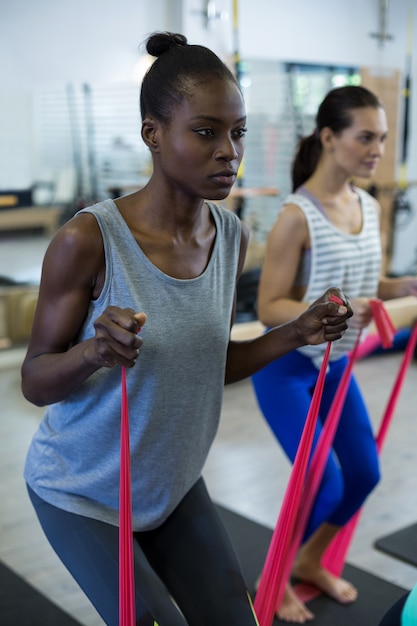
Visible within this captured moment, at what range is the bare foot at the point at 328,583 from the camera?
2.87 metres

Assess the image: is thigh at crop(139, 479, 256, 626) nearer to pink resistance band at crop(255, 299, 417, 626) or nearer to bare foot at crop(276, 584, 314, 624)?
pink resistance band at crop(255, 299, 417, 626)

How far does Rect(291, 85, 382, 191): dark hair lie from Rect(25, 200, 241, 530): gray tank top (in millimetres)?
1252

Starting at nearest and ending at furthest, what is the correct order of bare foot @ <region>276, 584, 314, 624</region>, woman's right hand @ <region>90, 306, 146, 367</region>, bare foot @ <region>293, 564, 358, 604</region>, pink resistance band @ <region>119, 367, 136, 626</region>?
woman's right hand @ <region>90, 306, 146, 367</region> → pink resistance band @ <region>119, 367, 136, 626</region> → bare foot @ <region>276, 584, 314, 624</region> → bare foot @ <region>293, 564, 358, 604</region>

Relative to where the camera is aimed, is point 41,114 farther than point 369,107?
Yes

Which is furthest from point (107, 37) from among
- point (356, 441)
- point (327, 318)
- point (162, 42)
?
point (327, 318)

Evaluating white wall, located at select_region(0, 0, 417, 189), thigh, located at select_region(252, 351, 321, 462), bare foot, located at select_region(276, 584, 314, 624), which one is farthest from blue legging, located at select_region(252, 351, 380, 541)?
white wall, located at select_region(0, 0, 417, 189)

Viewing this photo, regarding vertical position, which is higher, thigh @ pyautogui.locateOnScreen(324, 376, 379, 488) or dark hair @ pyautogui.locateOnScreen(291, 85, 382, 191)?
dark hair @ pyautogui.locateOnScreen(291, 85, 382, 191)

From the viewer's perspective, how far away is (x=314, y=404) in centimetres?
174

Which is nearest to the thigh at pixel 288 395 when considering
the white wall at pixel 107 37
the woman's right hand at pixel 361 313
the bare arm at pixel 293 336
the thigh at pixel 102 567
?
the woman's right hand at pixel 361 313

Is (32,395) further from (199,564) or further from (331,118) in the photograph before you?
(331,118)

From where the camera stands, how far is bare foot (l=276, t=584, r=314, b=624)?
2.74m

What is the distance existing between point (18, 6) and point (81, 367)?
4.54 m

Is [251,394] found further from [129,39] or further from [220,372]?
[220,372]

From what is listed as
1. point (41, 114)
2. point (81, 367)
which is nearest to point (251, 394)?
point (41, 114)
